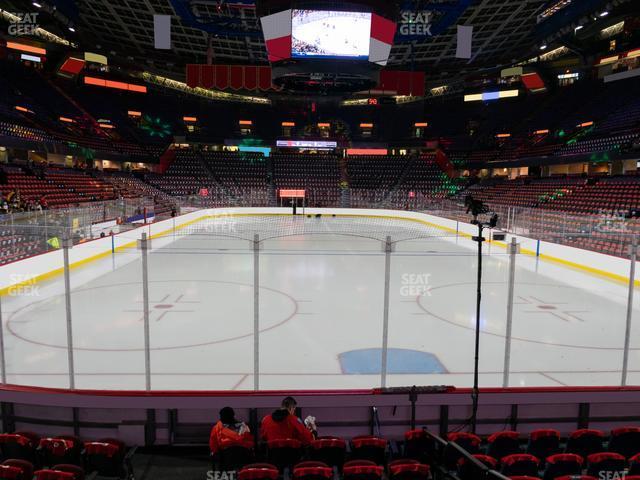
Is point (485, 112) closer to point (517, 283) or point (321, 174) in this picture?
point (321, 174)

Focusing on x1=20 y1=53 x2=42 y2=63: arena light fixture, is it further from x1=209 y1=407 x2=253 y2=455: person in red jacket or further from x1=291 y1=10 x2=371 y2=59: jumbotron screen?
x1=209 y1=407 x2=253 y2=455: person in red jacket

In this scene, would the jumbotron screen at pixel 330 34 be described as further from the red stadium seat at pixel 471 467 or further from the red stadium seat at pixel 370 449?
the red stadium seat at pixel 471 467

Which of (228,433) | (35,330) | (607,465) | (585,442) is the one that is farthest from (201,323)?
(607,465)

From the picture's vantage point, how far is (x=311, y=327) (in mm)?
7414

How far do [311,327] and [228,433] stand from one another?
3736 mm

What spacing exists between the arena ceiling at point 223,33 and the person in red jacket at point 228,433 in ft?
57.9

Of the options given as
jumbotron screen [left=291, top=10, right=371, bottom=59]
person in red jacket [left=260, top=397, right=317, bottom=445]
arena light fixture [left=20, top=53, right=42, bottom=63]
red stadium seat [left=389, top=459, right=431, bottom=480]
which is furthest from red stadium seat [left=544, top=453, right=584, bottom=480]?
arena light fixture [left=20, top=53, right=42, bottom=63]

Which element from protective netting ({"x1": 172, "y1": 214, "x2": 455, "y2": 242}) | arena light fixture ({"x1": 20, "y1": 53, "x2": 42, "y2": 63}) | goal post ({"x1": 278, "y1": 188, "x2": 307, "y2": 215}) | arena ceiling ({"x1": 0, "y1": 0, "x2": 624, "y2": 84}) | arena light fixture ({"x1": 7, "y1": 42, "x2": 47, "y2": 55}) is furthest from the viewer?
goal post ({"x1": 278, "y1": 188, "x2": 307, "y2": 215})

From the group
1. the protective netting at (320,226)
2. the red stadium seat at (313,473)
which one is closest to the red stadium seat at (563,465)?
the red stadium seat at (313,473)

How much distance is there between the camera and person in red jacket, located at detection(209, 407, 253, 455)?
3681 mm

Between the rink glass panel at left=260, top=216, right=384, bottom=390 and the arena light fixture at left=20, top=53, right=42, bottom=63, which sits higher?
the arena light fixture at left=20, top=53, right=42, bottom=63

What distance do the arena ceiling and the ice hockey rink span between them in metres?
12.3

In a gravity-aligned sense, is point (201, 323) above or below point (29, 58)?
below

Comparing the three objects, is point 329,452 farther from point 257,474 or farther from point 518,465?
point 518,465
